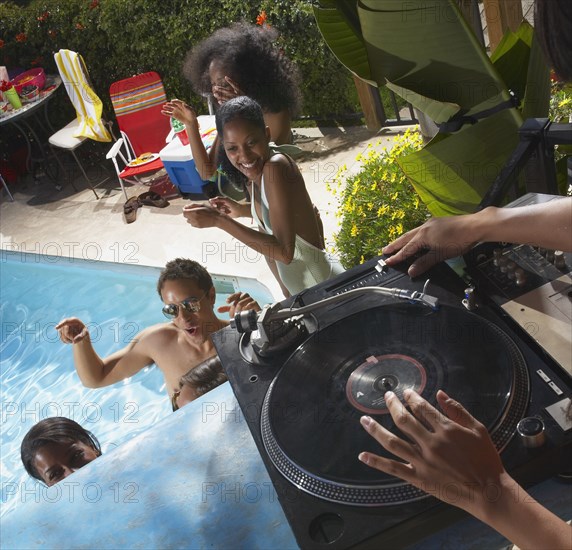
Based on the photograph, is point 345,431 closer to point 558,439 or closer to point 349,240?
point 558,439

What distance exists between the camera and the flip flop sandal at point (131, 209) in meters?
5.92

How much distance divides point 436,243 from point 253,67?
7.53ft

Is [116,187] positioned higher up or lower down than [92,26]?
lower down

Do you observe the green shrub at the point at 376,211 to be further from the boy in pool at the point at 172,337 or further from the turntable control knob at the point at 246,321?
the turntable control knob at the point at 246,321

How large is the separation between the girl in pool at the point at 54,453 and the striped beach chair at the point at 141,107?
416 centimetres

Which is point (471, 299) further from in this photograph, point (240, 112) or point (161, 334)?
point (161, 334)

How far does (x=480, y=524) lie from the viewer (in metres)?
1.25

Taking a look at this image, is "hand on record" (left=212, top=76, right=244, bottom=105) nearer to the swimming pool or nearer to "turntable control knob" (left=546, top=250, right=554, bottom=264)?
the swimming pool

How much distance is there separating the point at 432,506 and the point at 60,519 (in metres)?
1.02

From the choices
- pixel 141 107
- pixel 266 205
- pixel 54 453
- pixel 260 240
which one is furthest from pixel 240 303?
pixel 141 107

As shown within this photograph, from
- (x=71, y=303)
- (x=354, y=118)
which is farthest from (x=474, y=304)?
(x=354, y=118)

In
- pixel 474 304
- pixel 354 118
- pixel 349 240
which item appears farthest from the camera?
pixel 354 118

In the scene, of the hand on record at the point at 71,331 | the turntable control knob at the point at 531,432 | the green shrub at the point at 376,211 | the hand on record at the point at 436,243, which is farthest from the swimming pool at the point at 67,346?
the turntable control knob at the point at 531,432

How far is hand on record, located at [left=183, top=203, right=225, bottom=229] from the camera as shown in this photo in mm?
2498
